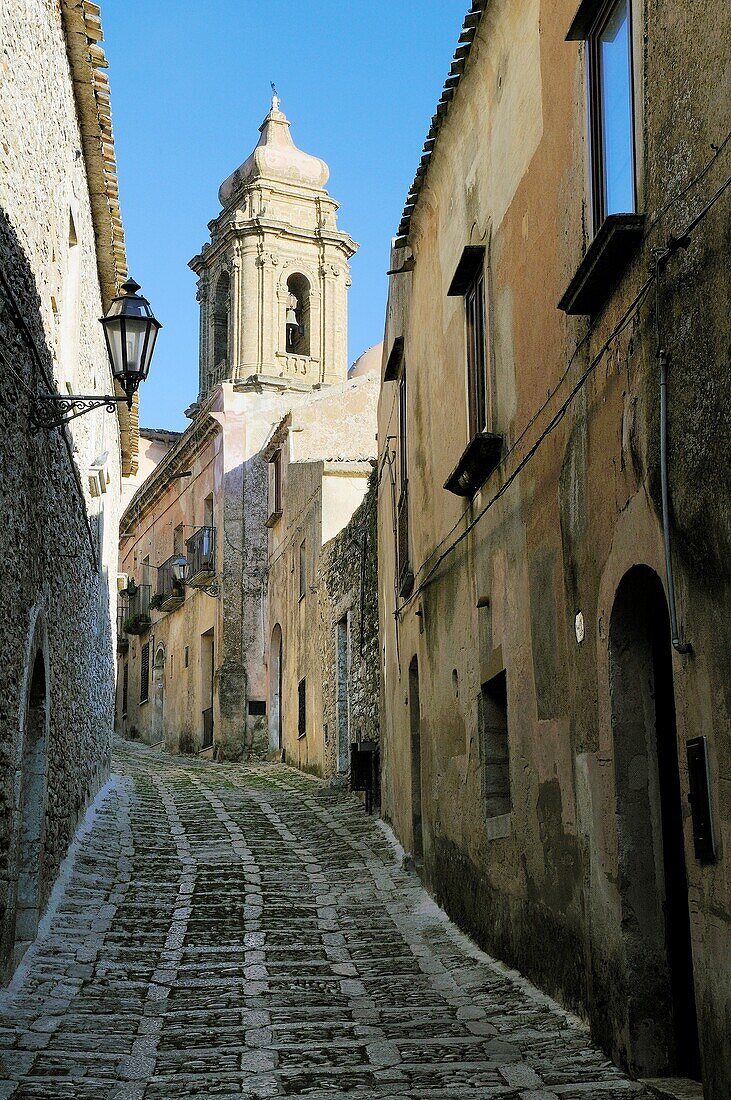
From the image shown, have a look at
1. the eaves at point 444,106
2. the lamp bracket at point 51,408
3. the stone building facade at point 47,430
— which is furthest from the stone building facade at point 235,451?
the lamp bracket at point 51,408

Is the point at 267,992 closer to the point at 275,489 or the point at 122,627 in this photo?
the point at 275,489

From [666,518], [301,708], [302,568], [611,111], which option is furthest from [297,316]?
[666,518]

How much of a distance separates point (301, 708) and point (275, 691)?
4.27 meters

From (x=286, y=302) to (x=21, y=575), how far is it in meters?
25.9

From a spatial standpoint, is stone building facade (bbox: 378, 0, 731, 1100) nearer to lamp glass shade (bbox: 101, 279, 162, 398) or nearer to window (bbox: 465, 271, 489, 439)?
window (bbox: 465, 271, 489, 439)

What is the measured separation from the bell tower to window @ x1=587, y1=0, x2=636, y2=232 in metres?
25.1

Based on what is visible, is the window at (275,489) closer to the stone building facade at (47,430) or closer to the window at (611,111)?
the stone building facade at (47,430)

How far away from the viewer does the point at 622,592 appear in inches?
228

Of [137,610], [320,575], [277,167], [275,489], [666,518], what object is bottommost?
[666,518]

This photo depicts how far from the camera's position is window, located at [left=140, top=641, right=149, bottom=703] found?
3612 centimetres

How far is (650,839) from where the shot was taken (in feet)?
18.8

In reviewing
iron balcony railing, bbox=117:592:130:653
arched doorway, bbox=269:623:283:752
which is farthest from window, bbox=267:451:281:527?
iron balcony railing, bbox=117:592:130:653

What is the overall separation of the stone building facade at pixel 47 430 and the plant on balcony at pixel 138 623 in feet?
71.2

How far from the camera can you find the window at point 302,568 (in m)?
22.5
